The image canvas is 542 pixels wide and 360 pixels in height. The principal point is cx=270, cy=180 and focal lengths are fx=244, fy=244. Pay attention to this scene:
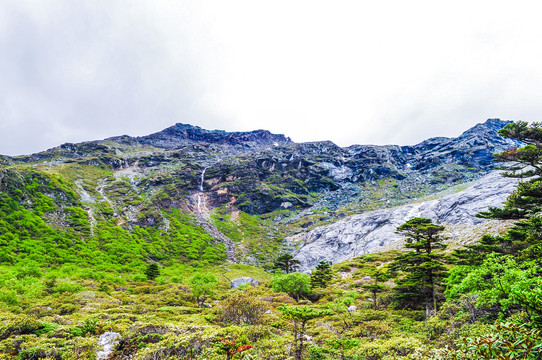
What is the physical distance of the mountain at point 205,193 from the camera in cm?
8062

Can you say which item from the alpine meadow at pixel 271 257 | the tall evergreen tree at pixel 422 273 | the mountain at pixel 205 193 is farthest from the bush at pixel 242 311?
the mountain at pixel 205 193

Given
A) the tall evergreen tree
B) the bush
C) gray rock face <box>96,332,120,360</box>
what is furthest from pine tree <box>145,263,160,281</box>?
the tall evergreen tree

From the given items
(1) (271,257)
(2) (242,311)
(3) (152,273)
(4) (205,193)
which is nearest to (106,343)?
(2) (242,311)

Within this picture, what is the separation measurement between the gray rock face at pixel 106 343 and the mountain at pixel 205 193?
181 feet

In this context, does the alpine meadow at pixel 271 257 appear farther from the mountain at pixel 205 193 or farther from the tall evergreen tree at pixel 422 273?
the mountain at pixel 205 193

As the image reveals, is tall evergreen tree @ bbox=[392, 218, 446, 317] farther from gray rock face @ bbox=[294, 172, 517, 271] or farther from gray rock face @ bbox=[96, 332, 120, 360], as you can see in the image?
gray rock face @ bbox=[294, 172, 517, 271]

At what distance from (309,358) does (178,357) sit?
8306 mm

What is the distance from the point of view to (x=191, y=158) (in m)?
195

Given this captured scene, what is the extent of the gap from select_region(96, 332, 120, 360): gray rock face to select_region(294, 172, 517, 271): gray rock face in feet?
251

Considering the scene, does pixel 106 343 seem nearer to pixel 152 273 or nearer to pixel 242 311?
pixel 242 311

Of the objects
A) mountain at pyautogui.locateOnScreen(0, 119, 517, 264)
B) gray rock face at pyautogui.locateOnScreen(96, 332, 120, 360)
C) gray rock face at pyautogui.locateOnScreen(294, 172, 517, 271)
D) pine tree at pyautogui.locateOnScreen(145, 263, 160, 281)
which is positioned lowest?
gray rock face at pyautogui.locateOnScreen(96, 332, 120, 360)

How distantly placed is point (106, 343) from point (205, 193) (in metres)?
135

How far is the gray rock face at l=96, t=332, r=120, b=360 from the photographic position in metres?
14.0

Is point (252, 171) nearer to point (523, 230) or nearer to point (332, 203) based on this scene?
point (332, 203)
